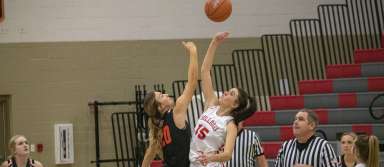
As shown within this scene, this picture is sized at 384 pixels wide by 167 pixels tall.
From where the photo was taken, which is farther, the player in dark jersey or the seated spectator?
the player in dark jersey

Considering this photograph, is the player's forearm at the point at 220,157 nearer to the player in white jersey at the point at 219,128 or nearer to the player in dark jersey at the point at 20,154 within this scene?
the player in white jersey at the point at 219,128

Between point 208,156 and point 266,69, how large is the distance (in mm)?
6479

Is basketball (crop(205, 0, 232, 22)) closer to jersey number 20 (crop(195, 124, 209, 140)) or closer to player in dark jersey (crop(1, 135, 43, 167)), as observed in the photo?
player in dark jersey (crop(1, 135, 43, 167))

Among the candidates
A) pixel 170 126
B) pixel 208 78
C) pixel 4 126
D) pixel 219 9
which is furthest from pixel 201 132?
pixel 4 126

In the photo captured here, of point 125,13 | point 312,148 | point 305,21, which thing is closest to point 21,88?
point 125,13

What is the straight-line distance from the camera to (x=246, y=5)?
41.8ft

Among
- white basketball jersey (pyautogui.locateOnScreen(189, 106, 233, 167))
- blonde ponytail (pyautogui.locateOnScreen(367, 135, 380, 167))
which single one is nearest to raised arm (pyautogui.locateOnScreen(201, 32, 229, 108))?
white basketball jersey (pyautogui.locateOnScreen(189, 106, 233, 167))

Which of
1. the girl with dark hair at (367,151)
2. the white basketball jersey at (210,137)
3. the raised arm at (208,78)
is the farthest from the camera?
the raised arm at (208,78)

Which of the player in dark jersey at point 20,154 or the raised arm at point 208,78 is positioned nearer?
the raised arm at point 208,78

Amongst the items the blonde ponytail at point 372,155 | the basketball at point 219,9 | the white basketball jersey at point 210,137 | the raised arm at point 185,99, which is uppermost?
the basketball at point 219,9

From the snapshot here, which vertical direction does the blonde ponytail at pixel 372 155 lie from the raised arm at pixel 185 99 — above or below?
below

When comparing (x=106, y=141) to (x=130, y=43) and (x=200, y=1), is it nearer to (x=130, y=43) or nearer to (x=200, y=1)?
(x=130, y=43)

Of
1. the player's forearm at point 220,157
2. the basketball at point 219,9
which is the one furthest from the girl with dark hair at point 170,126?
the basketball at point 219,9

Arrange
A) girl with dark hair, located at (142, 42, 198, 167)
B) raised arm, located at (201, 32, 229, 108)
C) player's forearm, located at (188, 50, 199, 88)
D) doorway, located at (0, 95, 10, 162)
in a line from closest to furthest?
girl with dark hair, located at (142, 42, 198, 167)
player's forearm, located at (188, 50, 199, 88)
raised arm, located at (201, 32, 229, 108)
doorway, located at (0, 95, 10, 162)
